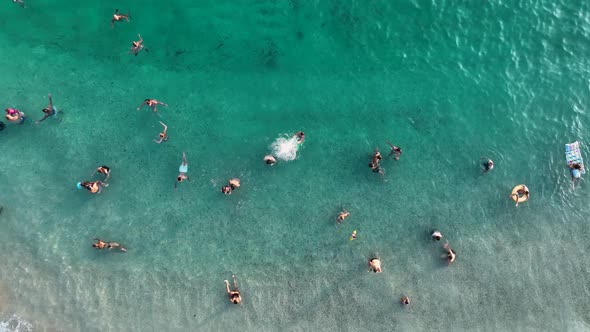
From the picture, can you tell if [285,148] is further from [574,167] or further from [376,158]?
[574,167]

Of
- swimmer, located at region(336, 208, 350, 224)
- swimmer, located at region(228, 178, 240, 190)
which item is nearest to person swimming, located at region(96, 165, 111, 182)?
swimmer, located at region(228, 178, 240, 190)

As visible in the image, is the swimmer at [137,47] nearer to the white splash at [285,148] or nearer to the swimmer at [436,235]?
the white splash at [285,148]

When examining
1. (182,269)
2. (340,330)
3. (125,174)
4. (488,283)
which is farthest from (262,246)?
(488,283)

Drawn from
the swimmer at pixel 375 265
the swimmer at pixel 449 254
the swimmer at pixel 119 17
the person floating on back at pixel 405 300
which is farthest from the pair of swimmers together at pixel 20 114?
the swimmer at pixel 449 254

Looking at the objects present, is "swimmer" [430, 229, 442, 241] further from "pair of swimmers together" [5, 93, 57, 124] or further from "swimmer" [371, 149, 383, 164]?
"pair of swimmers together" [5, 93, 57, 124]

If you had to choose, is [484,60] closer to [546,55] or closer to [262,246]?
[546,55]
